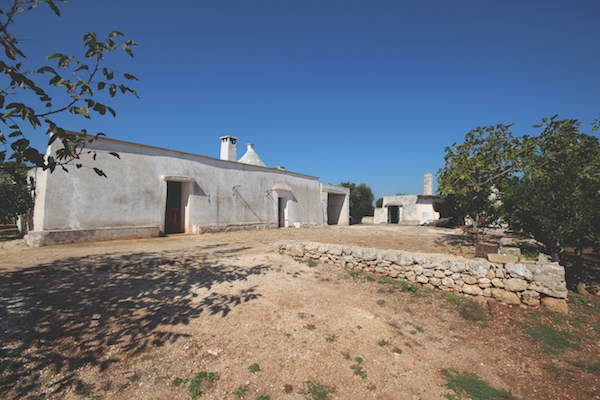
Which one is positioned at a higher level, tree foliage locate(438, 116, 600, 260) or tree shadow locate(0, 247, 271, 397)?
tree foliage locate(438, 116, 600, 260)

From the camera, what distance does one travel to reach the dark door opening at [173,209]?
12.6 meters

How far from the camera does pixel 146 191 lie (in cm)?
1135

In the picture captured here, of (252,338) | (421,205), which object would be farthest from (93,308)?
(421,205)

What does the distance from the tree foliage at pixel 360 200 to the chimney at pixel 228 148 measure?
16.2m

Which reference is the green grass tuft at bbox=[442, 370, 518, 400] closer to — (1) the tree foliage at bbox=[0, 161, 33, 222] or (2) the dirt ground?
(2) the dirt ground

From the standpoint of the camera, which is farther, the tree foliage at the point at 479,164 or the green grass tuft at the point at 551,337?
the tree foliage at the point at 479,164

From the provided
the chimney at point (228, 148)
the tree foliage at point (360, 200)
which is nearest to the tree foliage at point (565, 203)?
the chimney at point (228, 148)

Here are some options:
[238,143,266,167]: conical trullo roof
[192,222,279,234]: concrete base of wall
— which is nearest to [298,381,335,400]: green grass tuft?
[192,222,279,234]: concrete base of wall

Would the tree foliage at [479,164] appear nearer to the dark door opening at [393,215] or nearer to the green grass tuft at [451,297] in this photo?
the green grass tuft at [451,297]

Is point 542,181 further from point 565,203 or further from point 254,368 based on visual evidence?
point 254,368

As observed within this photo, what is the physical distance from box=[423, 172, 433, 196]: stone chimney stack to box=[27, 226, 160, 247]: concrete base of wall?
2176cm

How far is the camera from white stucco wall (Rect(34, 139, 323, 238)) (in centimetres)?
920

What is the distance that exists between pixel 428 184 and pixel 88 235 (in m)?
24.3

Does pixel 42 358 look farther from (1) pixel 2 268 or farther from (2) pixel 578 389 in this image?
(2) pixel 578 389
